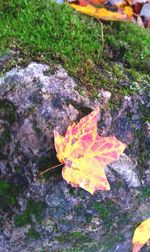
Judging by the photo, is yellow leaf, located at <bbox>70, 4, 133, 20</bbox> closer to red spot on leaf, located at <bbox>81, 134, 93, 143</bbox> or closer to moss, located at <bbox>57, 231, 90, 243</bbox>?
red spot on leaf, located at <bbox>81, 134, 93, 143</bbox>

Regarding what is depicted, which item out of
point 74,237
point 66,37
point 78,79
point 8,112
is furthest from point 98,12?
point 74,237

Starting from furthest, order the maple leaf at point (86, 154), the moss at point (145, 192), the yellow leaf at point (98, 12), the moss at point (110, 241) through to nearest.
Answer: the yellow leaf at point (98, 12) < the moss at point (110, 241) < the moss at point (145, 192) < the maple leaf at point (86, 154)

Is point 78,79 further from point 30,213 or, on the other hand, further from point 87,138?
point 30,213

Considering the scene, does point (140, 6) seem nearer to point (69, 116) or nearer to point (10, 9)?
point (10, 9)

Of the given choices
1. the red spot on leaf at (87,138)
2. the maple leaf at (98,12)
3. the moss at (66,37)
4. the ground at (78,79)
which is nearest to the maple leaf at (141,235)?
the ground at (78,79)

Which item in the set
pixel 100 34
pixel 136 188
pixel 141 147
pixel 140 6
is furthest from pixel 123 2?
pixel 136 188

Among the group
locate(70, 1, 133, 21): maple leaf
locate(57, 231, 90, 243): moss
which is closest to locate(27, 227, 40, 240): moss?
locate(57, 231, 90, 243): moss

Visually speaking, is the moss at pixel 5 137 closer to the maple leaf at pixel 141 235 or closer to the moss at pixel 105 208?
the moss at pixel 105 208
